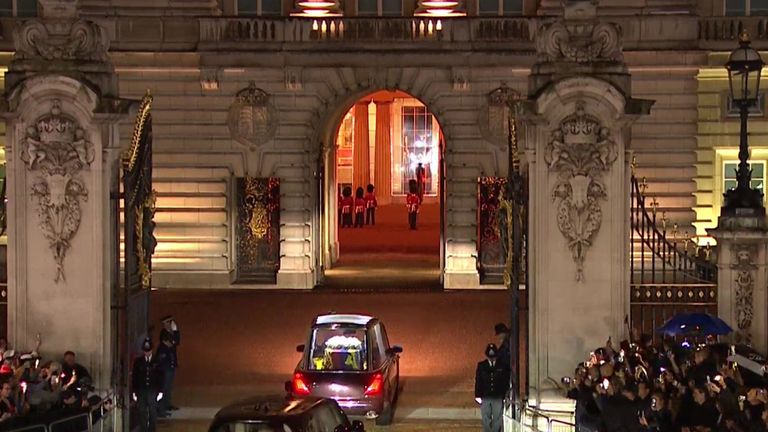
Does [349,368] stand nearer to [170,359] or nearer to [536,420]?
[170,359]

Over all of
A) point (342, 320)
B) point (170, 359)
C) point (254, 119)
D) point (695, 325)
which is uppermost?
point (254, 119)

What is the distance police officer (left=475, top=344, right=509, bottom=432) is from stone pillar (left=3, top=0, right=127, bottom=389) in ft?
16.4

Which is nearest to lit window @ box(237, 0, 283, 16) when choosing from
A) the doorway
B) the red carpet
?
the doorway

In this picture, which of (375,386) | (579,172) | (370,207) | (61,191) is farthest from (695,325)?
(370,207)

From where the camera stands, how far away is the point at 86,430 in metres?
19.6

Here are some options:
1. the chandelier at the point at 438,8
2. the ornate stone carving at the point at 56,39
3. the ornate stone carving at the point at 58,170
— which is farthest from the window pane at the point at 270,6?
the ornate stone carving at the point at 58,170

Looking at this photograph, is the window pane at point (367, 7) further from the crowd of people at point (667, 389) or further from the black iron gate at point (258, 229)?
the crowd of people at point (667, 389)

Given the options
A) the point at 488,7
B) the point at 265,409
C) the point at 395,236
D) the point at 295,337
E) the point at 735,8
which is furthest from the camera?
the point at 395,236

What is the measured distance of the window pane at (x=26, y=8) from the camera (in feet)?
131

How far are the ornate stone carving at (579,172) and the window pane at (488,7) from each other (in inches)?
777

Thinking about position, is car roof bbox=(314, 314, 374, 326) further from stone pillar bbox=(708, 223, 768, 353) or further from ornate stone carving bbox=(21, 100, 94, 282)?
stone pillar bbox=(708, 223, 768, 353)

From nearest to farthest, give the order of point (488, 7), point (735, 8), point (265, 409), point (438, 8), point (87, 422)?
point (265, 409) → point (87, 422) → point (438, 8) → point (735, 8) → point (488, 7)

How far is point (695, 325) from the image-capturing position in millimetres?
19641

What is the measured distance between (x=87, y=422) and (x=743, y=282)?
8.63 m
